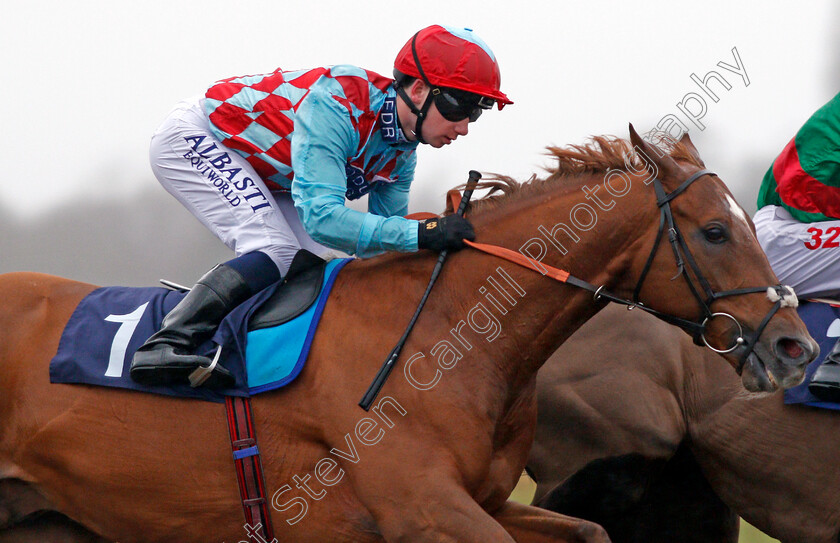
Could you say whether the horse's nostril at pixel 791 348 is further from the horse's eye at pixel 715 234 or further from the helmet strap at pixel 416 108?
the helmet strap at pixel 416 108

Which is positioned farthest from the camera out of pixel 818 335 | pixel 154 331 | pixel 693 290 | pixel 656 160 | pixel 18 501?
pixel 818 335

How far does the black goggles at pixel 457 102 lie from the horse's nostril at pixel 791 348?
1.33 meters

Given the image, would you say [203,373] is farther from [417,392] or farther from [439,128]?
[439,128]

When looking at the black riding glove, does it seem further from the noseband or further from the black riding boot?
the black riding boot

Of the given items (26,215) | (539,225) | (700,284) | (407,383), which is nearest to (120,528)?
(407,383)

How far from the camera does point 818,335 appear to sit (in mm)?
3961

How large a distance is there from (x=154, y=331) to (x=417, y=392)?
0.99 m

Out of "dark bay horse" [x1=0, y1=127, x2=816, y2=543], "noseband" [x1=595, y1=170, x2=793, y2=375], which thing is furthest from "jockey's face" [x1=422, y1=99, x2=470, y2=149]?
"noseband" [x1=595, y1=170, x2=793, y2=375]

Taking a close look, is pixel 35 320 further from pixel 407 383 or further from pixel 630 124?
pixel 630 124

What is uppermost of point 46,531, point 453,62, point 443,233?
point 453,62

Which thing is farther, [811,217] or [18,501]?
[811,217]

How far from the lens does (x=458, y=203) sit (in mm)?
3291

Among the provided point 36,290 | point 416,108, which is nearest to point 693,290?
point 416,108

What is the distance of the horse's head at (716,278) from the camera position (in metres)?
2.81
